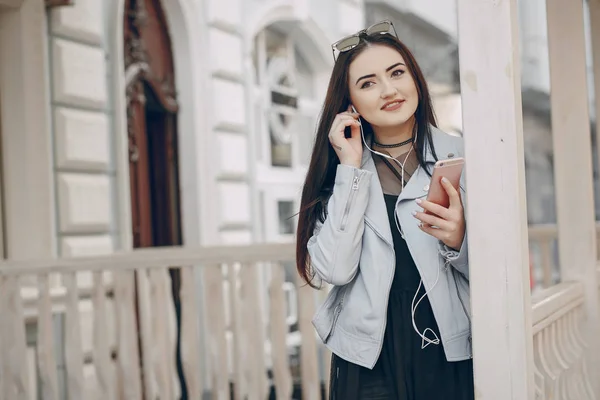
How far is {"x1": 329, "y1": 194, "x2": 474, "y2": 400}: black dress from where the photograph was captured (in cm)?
212

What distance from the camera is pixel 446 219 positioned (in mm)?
2039

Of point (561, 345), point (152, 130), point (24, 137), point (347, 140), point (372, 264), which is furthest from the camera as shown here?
point (152, 130)

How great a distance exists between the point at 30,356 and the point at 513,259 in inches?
148

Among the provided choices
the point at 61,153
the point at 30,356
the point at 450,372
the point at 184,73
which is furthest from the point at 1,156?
the point at 450,372

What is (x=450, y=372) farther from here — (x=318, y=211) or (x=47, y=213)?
(x=47, y=213)

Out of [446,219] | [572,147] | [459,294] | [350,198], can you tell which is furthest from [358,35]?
[572,147]

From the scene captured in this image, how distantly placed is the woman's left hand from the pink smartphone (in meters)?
0.01

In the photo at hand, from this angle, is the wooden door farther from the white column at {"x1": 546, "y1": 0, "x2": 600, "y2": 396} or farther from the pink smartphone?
the pink smartphone

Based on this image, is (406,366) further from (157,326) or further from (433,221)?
(157,326)

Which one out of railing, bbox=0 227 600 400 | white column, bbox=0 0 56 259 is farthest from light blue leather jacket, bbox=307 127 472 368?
white column, bbox=0 0 56 259

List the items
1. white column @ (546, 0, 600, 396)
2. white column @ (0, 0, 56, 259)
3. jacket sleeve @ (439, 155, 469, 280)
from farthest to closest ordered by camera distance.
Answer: white column @ (0, 0, 56, 259) → white column @ (546, 0, 600, 396) → jacket sleeve @ (439, 155, 469, 280)

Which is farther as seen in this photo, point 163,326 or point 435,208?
point 163,326

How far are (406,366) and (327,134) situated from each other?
0.61 metres

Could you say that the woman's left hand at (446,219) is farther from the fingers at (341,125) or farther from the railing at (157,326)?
the railing at (157,326)
